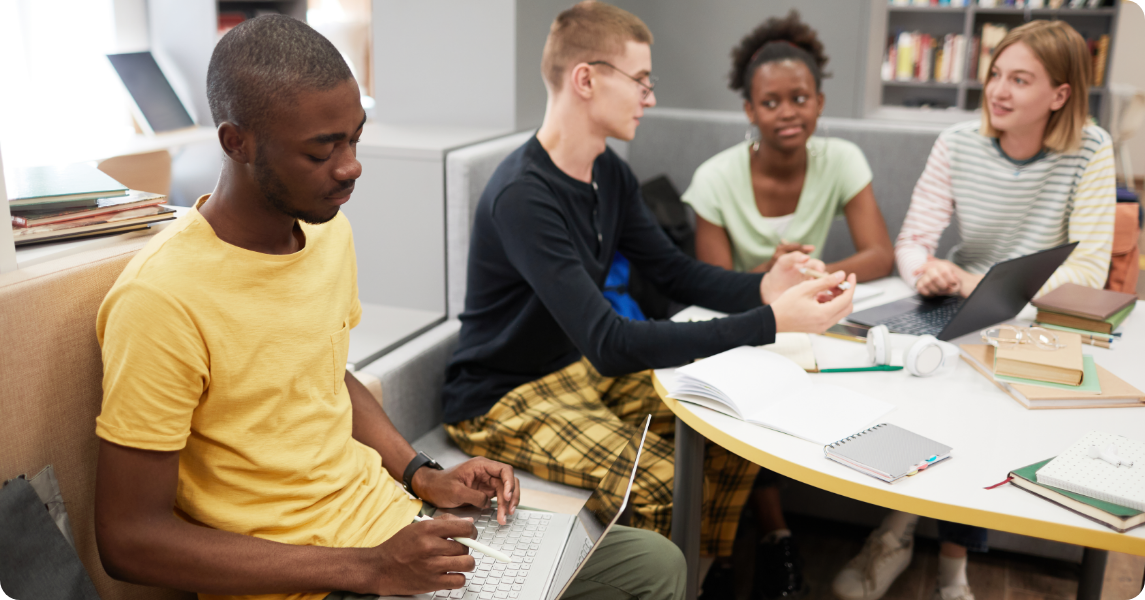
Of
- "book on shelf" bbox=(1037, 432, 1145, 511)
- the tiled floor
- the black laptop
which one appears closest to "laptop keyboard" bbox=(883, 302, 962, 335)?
the black laptop

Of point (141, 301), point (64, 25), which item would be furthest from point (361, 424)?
point (64, 25)

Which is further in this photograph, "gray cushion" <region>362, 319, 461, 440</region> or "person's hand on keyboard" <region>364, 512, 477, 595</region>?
"gray cushion" <region>362, 319, 461, 440</region>

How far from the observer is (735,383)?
4.69 ft

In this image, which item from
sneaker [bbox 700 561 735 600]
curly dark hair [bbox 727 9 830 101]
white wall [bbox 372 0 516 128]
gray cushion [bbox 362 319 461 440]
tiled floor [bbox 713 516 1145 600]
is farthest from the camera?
white wall [bbox 372 0 516 128]

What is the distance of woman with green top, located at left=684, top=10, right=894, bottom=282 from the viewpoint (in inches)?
89.4

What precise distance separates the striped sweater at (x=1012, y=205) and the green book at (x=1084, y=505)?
943 mm

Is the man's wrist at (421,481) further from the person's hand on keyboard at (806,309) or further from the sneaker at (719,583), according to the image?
the sneaker at (719,583)

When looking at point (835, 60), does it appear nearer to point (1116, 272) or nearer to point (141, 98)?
point (1116, 272)

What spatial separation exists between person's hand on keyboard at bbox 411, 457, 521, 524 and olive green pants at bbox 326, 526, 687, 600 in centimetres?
15

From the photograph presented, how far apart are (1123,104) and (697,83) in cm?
391

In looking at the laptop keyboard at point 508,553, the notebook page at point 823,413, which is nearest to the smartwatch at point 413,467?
the laptop keyboard at point 508,553

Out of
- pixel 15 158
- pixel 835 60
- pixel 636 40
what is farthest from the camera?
pixel 15 158

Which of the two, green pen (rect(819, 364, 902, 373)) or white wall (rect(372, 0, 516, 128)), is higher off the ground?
white wall (rect(372, 0, 516, 128))

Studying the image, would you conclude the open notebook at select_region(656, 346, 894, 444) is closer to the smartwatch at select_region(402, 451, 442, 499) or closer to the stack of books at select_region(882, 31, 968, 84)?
the smartwatch at select_region(402, 451, 442, 499)
